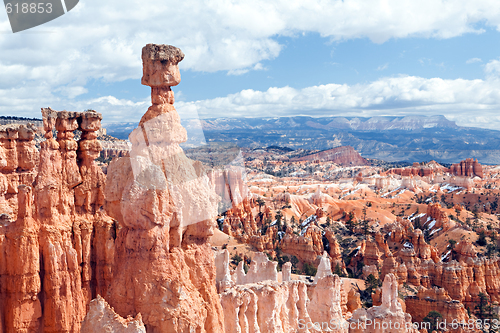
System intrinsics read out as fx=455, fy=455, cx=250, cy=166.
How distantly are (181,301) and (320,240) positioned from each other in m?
42.1

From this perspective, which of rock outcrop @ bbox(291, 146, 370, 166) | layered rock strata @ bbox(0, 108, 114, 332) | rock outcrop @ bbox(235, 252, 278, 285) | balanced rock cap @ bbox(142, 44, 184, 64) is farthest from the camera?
rock outcrop @ bbox(291, 146, 370, 166)

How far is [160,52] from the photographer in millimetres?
8500

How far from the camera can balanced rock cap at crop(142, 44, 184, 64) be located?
8.47 m

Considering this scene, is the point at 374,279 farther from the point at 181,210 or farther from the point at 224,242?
the point at 181,210

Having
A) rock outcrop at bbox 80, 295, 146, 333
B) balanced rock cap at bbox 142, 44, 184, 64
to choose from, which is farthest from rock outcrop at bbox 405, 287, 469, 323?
rock outcrop at bbox 80, 295, 146, 333

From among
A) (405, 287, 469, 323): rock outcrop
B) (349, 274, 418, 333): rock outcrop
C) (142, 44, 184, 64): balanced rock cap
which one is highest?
(142, 44, 184, 64): balanced rock cap

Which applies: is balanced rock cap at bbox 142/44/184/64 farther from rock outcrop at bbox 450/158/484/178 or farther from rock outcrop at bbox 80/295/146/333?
rock outcrop at bbox 450/158/484/178

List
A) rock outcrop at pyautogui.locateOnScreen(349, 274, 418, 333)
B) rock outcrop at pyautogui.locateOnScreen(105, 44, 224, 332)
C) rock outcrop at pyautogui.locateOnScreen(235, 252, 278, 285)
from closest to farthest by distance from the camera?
1. rock outcrop at pyautogui.locateOnScreen(105, 44, 224, 332)
2. rock outcrop at pyautogui.locateOnScreen(349, 274, 418, 333)
3. rock outcrop at pyautogui.locateOnScreen(235, 252, 278, 285)

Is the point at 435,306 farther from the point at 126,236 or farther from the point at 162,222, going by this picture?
the point at 126,236

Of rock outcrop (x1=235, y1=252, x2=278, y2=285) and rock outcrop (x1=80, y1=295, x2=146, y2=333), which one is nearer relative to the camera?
rock outcrop (x1=80, y1=295, x2=146, y2=333)

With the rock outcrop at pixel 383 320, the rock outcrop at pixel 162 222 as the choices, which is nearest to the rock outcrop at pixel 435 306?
the rock outcrop at pixel 383 320

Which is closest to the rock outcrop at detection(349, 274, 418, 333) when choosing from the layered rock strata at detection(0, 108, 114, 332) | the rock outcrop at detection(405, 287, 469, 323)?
the layered rock strata at detection(0, 108, 114, 332)

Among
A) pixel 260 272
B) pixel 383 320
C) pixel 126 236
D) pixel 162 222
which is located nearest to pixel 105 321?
pixel 126 236

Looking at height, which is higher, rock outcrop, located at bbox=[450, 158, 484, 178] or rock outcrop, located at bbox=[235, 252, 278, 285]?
rock outcrop, located at bbox=[450, 158, 484, 178]
